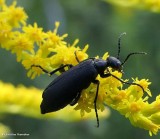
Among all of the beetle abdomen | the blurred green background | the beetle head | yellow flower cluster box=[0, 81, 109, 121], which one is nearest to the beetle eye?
the beetle head

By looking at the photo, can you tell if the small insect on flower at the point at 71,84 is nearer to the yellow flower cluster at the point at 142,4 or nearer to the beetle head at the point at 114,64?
the beetle head at the point at 114,64

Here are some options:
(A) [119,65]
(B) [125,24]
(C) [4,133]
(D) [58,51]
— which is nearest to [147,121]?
(A) [119,65]

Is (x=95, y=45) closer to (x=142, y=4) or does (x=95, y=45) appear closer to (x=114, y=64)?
(x=142, y=4)

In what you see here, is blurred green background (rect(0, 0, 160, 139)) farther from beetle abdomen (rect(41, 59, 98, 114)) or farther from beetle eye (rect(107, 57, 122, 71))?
beetle abdomen (rect(41, 59, 98, 114))

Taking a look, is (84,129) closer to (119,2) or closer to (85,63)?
(119,2)

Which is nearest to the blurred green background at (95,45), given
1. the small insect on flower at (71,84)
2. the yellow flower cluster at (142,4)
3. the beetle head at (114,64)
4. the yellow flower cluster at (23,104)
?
the yellow flower cluster at (23,104)

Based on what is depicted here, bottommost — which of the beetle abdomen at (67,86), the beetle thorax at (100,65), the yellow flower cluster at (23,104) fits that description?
the beetle abdomen at (67,86)

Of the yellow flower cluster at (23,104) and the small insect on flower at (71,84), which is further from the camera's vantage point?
the yellow flower cluster at (23,104)
